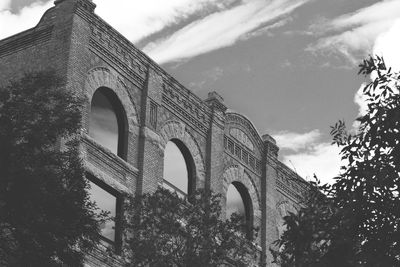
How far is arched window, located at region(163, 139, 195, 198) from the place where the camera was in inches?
1219

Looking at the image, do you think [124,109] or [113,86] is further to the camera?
[124,109]

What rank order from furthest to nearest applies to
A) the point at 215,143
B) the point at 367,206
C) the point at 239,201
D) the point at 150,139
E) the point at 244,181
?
the point at 239,201 < the point at 244,181 < the point at 215,143 < the point at 150,139 < the point at 367,206

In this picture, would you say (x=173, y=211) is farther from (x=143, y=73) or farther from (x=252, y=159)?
(x=252, y=159)

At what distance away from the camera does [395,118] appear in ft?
49.4

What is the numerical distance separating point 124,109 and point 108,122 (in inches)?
30.9

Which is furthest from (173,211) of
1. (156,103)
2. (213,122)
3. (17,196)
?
(213,122)

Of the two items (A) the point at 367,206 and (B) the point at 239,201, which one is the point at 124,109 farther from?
(A) the point at 367,206

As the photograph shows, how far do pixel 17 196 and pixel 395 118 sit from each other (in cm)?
717

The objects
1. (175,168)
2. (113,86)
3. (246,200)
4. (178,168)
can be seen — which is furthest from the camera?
(246,200)

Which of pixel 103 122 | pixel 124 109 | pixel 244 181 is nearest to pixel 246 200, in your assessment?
pixel 244 181

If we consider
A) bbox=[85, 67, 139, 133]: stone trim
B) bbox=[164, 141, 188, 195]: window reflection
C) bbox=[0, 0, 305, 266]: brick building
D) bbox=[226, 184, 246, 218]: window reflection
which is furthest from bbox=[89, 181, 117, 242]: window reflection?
bbox=[226, 184, 246, 218]: window reflection

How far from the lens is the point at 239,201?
34.9 meters

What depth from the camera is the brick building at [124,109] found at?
27.0 m

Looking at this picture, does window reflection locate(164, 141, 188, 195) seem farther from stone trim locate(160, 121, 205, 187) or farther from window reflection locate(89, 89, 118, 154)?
window reflection locate(89, 89, 118, 154)
